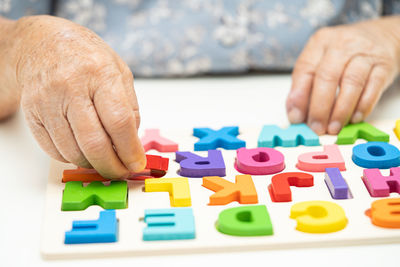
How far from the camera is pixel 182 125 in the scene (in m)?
1.15

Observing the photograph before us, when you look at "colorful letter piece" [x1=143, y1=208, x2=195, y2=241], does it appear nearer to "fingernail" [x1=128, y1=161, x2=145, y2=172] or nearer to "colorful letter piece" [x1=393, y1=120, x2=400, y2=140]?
"fingernail" [x1=128, y1=161, x2=145, y2=172]

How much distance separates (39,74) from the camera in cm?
82

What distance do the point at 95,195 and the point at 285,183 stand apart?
29 centimetres

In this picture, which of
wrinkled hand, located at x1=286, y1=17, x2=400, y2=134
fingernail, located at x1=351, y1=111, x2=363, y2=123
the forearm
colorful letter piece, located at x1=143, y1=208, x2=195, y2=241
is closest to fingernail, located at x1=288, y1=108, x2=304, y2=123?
wrinkled hand, located at x1=286, y1=17, x2=400, y2=134

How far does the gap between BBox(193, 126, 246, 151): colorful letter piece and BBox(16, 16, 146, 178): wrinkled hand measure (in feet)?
0.62

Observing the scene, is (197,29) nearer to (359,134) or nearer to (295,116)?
(295,116)

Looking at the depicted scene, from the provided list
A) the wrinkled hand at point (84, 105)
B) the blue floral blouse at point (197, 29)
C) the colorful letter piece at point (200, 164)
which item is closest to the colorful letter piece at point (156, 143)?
the colorful letter piece at point (200, 164)

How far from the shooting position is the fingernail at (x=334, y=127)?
1.06m

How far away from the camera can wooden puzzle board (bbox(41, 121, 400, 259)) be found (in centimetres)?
70

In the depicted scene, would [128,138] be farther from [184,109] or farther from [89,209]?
[184,109]

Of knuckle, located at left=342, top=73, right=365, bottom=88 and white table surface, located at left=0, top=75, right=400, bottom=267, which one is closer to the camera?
white table surface, located at left=0, top=75, right=400, bottom=267

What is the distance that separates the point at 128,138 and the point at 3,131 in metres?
0.44

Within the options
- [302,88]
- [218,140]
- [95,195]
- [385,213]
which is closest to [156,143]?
[218,140]

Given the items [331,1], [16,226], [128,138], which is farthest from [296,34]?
[16,226]
